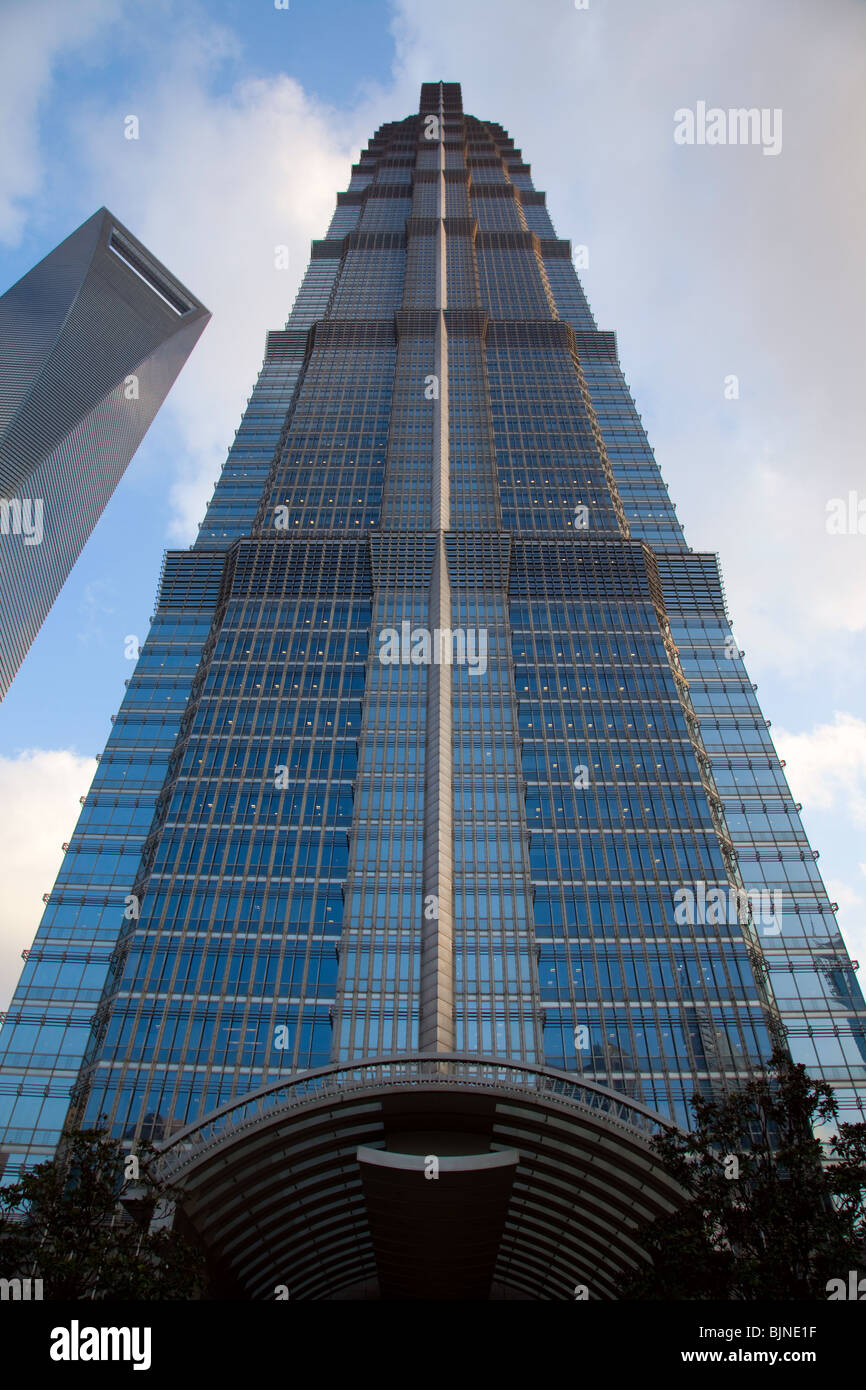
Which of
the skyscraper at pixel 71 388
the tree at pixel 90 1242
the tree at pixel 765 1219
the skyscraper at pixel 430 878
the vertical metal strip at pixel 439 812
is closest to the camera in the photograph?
the tree at pixel 765 1219

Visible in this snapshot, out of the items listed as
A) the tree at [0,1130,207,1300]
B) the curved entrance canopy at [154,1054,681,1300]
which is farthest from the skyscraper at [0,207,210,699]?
the tree at [0,1130,207,1300]

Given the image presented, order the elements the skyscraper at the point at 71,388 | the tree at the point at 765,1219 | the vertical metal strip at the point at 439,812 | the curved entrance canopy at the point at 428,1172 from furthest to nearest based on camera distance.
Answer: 1. the skyscraper at the point at 71,388
2. the vertical metal strip at the point at 439,812
3. the curved entrance canopy at the point at 428,1172
4. the tree at the point at 765,1219

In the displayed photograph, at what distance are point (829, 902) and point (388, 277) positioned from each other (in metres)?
110

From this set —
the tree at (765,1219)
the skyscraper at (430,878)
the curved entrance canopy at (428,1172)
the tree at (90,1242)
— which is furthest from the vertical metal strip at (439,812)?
the tree at (90,1242)

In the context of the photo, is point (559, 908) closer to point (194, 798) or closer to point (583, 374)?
point (194, 798)

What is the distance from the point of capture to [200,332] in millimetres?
142250

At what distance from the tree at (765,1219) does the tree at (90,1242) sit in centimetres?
1533

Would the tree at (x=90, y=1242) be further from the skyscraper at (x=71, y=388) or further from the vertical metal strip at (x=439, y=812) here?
the skyscraper at (x=71, y=388)

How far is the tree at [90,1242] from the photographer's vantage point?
27281 millimetres

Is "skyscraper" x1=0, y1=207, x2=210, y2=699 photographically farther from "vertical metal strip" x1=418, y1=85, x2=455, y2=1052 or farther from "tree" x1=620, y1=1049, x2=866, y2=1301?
"tree" x1=620, y1=1049, x2=866, y2=1301

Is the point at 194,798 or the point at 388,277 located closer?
the point at 194,798

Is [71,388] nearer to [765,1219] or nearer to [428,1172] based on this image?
[428,1172]
